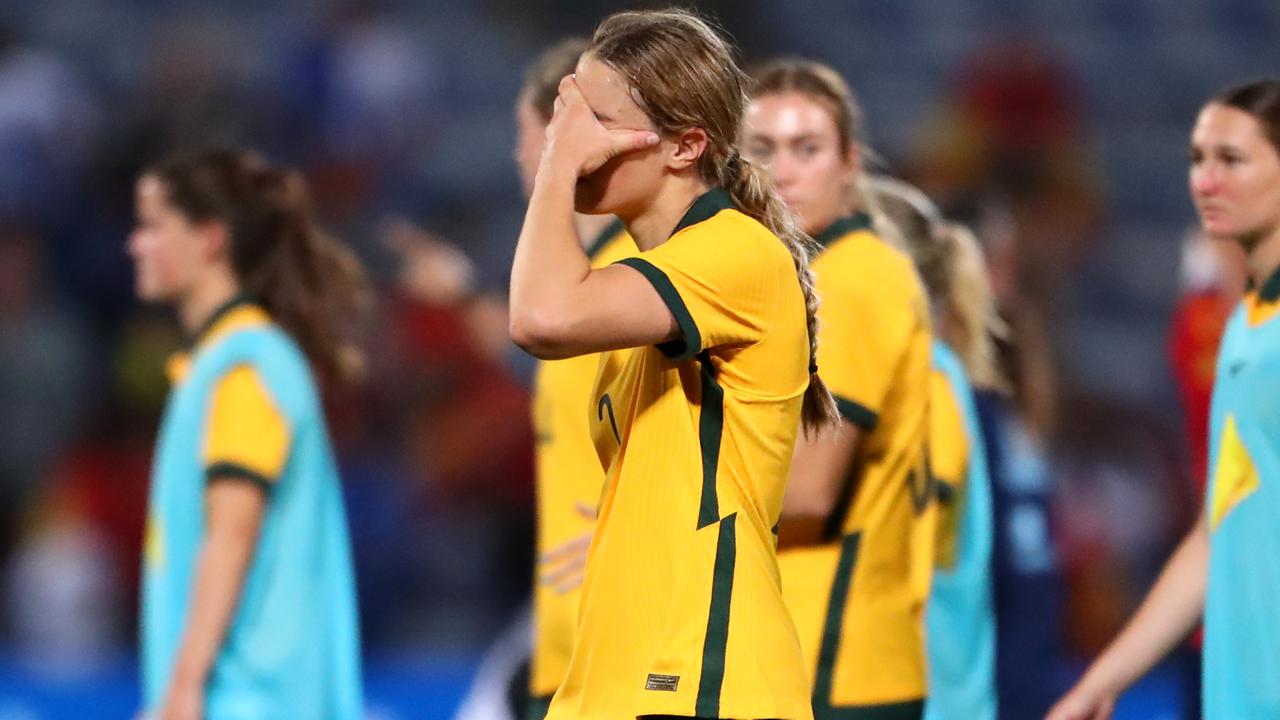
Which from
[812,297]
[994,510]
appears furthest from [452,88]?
[812,297]

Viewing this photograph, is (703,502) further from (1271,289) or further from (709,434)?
(1271,289)

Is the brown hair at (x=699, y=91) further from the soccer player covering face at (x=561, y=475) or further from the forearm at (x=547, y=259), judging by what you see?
the soccer player covering face at (x=561, y=475)

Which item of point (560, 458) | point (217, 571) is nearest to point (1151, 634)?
point (560, 458)

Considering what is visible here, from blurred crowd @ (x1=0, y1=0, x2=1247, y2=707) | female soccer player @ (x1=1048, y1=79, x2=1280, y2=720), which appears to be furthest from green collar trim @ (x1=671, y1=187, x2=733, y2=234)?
blurred crowd @ (x1=0, y1=0, x2=1247, y2=707)

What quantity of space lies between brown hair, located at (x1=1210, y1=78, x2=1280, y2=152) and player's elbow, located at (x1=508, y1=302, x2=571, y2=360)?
1784mm

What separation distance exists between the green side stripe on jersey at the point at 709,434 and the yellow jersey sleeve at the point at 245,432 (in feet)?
6.93

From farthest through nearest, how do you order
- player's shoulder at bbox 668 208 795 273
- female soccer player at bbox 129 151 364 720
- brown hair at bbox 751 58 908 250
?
female soccer player at bbox 129 151 364 720 → brown hair at bbox 751 58 908 250 → player's shoulder at bbox 668 208 795 273

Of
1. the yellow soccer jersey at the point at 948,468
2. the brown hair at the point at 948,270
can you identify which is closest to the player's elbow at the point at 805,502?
the yellow soccer jersey at the point at 948,468

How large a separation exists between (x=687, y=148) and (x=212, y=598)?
2163 millimetres

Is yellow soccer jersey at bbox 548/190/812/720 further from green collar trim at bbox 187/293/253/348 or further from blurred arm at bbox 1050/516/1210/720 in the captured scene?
green collar trim at bbox 187/293/253/348

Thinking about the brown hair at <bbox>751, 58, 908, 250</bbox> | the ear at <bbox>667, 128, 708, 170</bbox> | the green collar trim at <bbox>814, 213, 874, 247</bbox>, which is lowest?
the ear at <bbox>667, 128, 708, 170</bbox>

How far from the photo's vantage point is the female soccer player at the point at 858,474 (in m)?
3.47

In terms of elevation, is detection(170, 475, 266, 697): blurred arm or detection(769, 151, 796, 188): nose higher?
detection(769, 151, 796, 188): nose

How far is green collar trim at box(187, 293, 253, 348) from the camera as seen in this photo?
463cm
